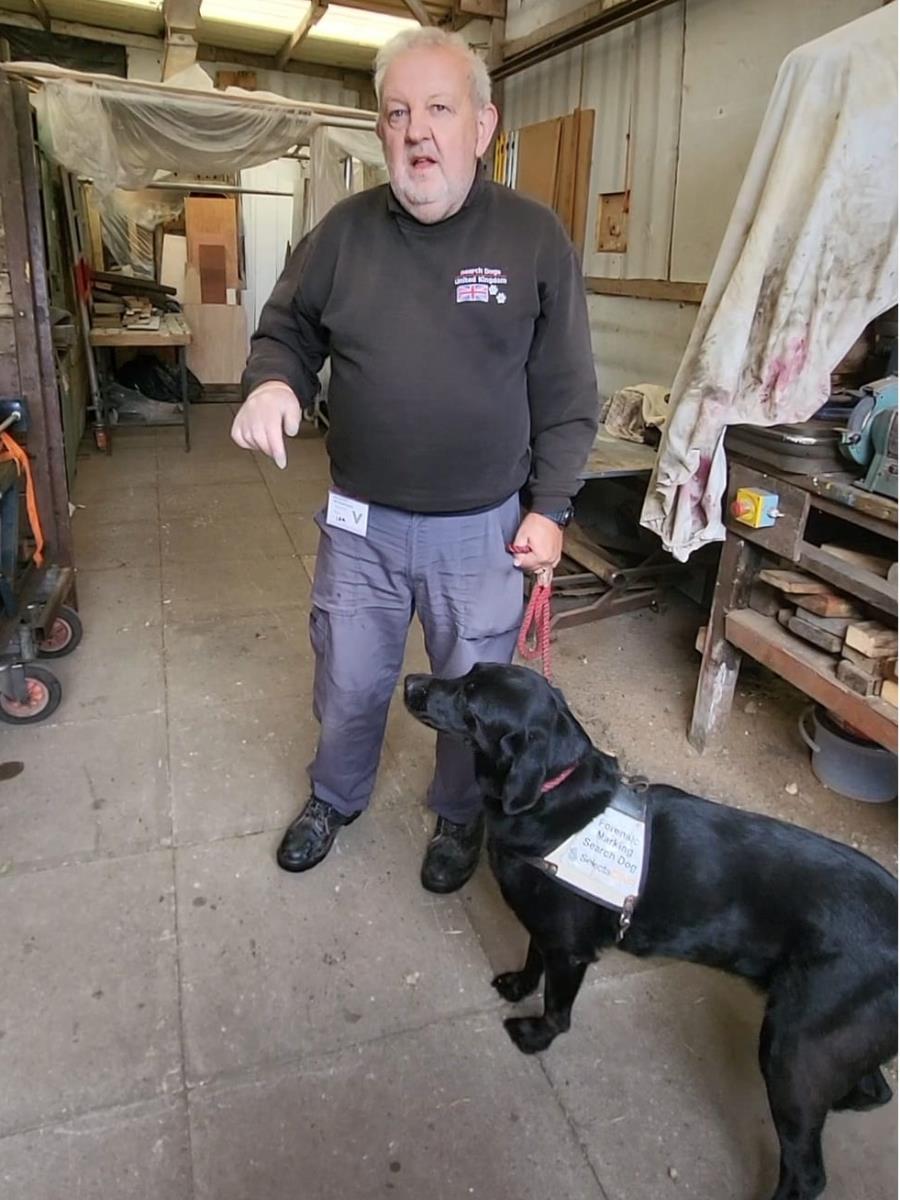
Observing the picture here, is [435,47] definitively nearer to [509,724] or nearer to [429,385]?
[429,385]

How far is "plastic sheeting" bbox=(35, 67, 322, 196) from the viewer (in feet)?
14.6

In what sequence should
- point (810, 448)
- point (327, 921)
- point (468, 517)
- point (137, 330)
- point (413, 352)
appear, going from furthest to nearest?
point (137, 330), point (810, 448), point (327, 921), point (468, 517), point (413, 352)

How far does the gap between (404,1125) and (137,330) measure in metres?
6.00

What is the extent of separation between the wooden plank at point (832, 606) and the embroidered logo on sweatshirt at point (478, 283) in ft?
3.92

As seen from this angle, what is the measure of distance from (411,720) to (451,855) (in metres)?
0.71

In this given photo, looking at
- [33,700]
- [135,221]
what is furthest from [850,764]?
[135,221]

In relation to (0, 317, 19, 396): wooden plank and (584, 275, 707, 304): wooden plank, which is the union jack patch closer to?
(0, 317, 19, 396): wooden plank

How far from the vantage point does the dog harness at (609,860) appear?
4.76ft

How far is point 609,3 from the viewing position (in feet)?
13.0

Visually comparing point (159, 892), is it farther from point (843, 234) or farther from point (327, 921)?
point (843, 234)

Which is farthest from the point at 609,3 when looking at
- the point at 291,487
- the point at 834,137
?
the point at 291,487

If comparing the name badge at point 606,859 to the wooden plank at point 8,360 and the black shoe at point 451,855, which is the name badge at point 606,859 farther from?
the wooden plank at point 8,360

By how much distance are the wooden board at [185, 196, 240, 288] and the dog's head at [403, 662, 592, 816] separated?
24.1 feet

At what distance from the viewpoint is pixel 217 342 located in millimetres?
7945
